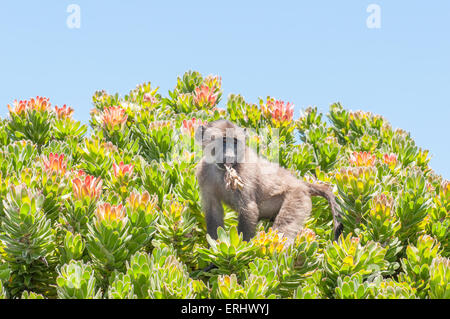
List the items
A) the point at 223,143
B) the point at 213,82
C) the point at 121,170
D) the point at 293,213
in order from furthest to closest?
the point at 213,82
the point at 223,143
the point at 293,213
the point at 121,170

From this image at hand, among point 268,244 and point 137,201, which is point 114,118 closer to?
point 137,201

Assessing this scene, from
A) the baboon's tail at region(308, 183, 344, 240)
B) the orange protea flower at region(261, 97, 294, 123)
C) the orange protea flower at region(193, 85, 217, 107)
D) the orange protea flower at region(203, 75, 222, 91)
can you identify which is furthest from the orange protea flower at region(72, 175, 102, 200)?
the orange protea flower at region(203, 75, 222, 91)

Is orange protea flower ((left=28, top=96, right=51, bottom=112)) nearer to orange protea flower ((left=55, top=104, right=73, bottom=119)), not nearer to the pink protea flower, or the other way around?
orange protea flower ((left=55, top=104, right=73, bottom=119))

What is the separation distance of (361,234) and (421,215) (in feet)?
2.26

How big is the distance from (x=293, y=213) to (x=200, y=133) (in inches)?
59.9

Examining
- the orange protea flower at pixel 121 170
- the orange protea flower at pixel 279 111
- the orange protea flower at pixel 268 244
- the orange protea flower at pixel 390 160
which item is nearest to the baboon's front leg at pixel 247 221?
the orange protea flower at pixel 268 244

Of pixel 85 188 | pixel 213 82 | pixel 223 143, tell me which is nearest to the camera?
pixel 85 188

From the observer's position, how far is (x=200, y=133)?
620 cm

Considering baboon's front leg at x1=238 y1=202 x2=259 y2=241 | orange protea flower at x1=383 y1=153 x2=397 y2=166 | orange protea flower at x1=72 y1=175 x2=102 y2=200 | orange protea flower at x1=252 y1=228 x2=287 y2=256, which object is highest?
orange protea flower at x1=72 y1=175 x2=102 y2=200

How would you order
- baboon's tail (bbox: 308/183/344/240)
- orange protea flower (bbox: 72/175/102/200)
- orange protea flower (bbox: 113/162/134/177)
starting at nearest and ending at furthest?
orange protea flower (bbox: 72/175/102/200)
baboon's tail (bbox: 308/183/344/240)
orange protea flower (bbox: 113/162/134/177)

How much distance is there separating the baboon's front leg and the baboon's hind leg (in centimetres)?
31

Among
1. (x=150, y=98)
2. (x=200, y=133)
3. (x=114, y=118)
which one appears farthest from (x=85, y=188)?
(x=150, y=98)

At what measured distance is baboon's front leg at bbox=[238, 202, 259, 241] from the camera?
213 inches
